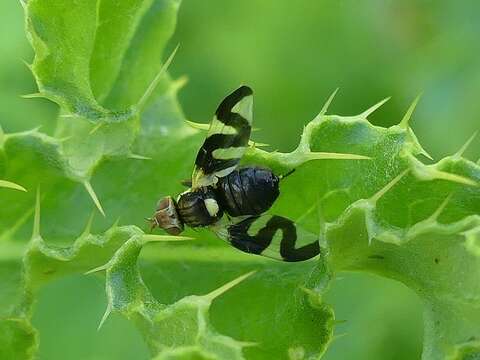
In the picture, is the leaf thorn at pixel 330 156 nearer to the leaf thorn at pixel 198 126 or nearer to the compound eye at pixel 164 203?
the leaf thorn at pixel 198 126

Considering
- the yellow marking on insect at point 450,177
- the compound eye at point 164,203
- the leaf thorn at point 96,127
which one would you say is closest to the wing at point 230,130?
the compound eye at point 164,203

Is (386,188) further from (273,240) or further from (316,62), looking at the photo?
(316,62)

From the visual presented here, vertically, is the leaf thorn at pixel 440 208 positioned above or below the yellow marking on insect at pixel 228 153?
above

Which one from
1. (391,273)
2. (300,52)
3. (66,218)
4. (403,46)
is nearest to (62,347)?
(66,218)

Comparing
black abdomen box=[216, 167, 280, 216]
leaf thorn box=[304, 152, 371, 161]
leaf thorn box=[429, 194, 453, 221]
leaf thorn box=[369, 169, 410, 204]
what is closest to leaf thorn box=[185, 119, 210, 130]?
black abdomen box=[216, 167, 280, 216]

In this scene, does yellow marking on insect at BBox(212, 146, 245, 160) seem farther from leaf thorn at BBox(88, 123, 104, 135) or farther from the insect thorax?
leaf thorn at BBox(88, 123, 104, 135)

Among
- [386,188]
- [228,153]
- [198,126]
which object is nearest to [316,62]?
[228,153]
